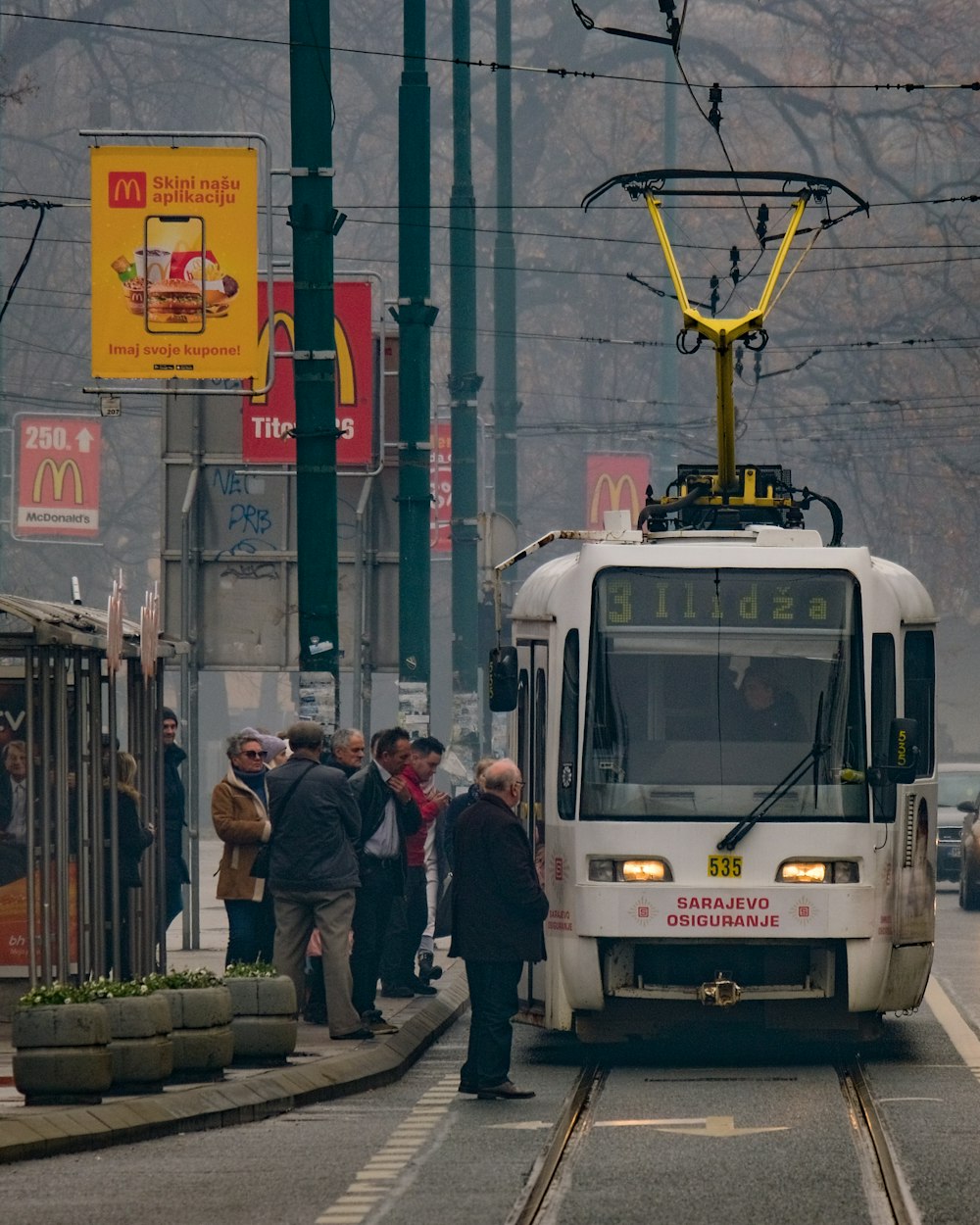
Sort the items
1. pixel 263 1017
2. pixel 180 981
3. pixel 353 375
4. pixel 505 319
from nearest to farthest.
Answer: pixel 180 981
pixel 263 1017
pixel 353 375
pixel 505 319

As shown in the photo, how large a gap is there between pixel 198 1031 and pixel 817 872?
3298mm

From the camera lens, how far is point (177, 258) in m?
17.5

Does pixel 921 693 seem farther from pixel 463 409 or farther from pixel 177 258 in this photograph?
pixel 463 409

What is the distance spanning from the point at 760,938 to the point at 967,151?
147 ft

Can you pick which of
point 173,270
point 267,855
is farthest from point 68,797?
point 173,270

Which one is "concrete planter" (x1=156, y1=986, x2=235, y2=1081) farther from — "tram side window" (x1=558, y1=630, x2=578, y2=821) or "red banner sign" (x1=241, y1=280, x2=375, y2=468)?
"red banner sign" (x1=241, y1=280, x2=375, y2=468)

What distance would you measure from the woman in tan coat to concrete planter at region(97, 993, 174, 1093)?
10.2ft

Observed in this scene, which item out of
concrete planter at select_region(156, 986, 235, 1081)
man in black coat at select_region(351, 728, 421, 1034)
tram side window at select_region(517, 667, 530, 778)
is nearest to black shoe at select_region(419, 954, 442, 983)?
man in black coat at select_region(351, 728, 421, 1034)

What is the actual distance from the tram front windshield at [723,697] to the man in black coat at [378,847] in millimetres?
1610

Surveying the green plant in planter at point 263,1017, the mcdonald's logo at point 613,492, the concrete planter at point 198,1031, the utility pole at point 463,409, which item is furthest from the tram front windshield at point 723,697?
the mcdonald's logo at point 613,492

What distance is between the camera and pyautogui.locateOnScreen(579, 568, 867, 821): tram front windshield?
49.3ft

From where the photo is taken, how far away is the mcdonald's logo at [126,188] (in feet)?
57.6

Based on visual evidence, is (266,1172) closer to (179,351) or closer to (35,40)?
(179,351)

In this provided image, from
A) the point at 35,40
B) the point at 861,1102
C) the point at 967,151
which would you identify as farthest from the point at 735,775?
the point at 967,151
